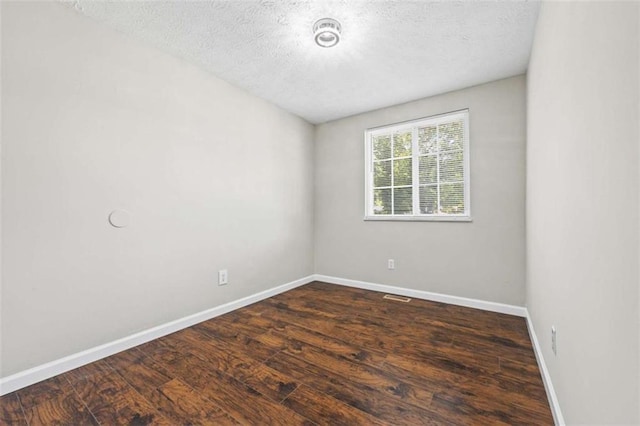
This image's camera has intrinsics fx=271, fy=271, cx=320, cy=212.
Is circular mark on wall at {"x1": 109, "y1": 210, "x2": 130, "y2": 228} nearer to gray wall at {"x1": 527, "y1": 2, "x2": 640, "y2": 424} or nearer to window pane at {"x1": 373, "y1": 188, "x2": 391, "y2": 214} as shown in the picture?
gray wall at {"x1": 527, "y1": 2, "x2": 640, "y2": 424}

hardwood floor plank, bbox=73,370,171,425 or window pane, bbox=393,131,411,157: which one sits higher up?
window pane, bbox=393,131,411,157

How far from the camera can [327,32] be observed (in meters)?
1.93

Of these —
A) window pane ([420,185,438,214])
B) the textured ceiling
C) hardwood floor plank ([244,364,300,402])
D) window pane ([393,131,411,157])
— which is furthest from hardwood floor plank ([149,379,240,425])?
window pane ([393,131,411,157])

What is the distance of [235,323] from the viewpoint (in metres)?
2.43

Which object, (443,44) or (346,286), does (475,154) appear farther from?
(346,286)

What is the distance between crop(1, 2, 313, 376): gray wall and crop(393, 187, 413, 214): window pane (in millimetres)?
1745

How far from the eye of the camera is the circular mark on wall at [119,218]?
6.30 ft

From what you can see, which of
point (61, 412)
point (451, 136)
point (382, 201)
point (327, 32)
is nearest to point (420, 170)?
point (451, 136)

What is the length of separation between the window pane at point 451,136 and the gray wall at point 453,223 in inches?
5.6

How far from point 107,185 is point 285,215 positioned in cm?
191

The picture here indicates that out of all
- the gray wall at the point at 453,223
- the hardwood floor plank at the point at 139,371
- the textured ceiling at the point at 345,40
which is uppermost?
the textured ceiling at the point at 345,40

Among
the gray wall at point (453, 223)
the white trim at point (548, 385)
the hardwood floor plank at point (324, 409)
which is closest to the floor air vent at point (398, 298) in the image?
the gray wall at point (453, 223)

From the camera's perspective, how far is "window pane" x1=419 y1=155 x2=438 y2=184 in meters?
3.09

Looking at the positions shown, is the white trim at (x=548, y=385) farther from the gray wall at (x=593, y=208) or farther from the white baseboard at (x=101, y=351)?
the white baseboard at (x=101, y=351)
